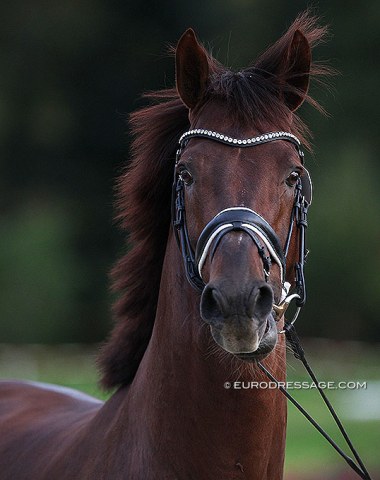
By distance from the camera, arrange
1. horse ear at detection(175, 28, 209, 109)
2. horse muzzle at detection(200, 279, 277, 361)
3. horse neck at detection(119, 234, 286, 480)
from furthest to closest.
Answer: horse ear at detection(175, 28, 209, 109), horse neck at detection(119, 234, 286, 480), horse muzzle at detection(200, 279, 277, 361)

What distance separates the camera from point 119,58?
28.4 m

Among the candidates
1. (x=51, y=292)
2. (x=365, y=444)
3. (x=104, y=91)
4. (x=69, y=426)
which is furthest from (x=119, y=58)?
(x=69, y=426)

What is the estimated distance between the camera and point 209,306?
3.54 m

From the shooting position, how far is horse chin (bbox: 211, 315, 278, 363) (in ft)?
11.6

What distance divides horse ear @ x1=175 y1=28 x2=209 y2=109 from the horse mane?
0.16ft

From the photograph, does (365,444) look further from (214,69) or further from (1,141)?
(1,141)

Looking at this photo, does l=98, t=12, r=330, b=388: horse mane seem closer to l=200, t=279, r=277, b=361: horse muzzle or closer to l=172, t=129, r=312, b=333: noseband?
l=172, t=129, r=312, b=333: noseband

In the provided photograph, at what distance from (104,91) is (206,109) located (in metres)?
24.6

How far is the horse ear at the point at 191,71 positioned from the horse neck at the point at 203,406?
70 cm

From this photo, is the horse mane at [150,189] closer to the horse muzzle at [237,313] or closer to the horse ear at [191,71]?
the horse ear at [191,71]

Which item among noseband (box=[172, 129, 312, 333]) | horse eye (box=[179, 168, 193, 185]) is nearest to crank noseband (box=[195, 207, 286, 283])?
noseband (box=[172, 129, 312, 333])

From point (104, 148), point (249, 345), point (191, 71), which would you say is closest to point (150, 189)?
point (191, 71)

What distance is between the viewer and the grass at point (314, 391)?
10484mm

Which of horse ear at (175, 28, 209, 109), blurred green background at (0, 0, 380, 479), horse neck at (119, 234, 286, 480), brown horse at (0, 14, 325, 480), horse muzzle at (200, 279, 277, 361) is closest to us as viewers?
horse muzzle at (200, 279, 277, 361)
